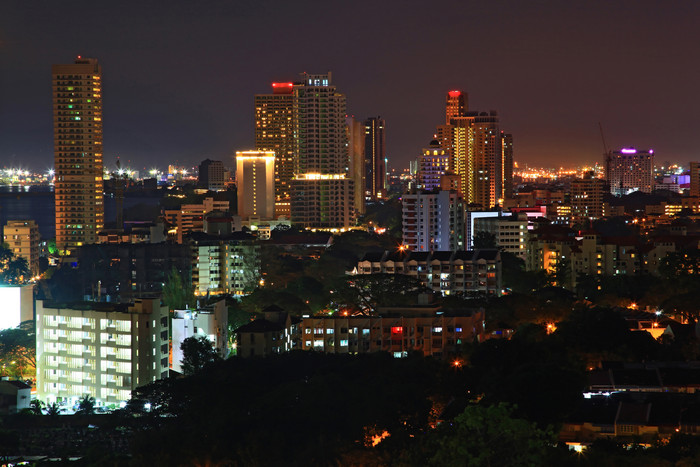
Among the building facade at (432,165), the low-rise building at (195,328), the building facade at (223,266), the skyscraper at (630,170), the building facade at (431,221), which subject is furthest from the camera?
the skyscraper at (630,170)

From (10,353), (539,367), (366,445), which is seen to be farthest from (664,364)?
(10,353)

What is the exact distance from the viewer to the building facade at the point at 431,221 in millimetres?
36031

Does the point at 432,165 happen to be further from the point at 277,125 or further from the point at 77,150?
the point at 77,150

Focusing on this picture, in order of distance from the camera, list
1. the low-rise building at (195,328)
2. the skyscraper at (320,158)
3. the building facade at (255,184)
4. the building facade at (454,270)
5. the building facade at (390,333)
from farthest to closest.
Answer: the building facade at (255,184), the skyscraper at (320,158), the building facade at (454,270), the low-rise building at (195,328), the building facade at (390,333)

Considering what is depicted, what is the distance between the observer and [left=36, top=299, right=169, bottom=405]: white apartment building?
19.5 meters

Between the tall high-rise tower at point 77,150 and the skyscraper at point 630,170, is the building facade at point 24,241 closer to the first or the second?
the tall high-rise tower at point 77,150

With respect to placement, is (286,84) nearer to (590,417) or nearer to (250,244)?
(250,244)

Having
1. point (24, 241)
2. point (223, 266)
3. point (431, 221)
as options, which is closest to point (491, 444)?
point (223, 266)

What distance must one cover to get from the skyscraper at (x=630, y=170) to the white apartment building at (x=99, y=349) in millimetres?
67518

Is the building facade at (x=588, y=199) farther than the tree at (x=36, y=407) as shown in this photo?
Yes

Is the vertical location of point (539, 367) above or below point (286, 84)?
below

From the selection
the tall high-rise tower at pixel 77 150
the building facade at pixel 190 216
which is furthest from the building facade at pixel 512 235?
the building facade at pixel 190 216

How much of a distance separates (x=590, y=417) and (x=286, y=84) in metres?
52.4

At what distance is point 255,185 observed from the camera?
178 feet
